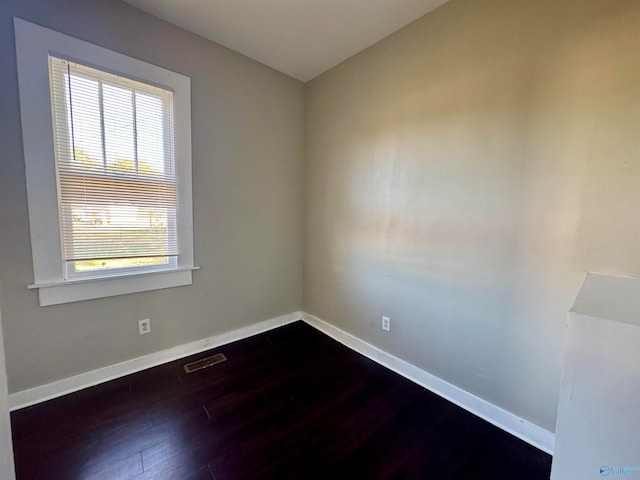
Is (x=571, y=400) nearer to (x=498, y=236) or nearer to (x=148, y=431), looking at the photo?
(x=498, y=236)

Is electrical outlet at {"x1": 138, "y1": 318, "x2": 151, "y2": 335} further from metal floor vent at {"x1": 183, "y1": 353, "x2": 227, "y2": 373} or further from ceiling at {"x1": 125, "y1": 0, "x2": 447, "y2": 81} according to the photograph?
ceiling at {"x1": 125, "y1": 0, "x2": 447, "y2": 81}

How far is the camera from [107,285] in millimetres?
1852

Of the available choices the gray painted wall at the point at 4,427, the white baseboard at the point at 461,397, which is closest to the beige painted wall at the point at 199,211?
the white baseboard at the point at 461,397

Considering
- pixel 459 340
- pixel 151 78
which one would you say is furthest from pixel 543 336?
pixel 151 78

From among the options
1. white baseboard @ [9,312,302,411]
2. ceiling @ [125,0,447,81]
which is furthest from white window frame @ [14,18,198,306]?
white baseboard @ [9,312,302,411]

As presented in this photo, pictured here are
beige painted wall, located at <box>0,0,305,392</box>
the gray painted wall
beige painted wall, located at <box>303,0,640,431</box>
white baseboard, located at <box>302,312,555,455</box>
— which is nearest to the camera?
the gray painted wall

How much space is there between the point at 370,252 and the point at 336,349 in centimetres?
95

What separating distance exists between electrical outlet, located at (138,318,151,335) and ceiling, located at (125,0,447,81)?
7.30ft

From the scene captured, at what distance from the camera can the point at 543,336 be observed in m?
1.42

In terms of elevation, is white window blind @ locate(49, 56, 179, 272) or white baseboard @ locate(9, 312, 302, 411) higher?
white window blind @ locate(49, 56, 179, 272)

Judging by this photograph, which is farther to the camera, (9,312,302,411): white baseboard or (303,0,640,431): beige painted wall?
(9,312,302,411): white baseboard

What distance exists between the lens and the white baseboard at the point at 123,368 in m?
1.65

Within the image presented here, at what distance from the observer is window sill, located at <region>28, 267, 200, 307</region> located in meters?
1.66

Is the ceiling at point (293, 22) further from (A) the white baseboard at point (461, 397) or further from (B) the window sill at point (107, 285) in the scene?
(A) the white baseboard at point (461, 397)
